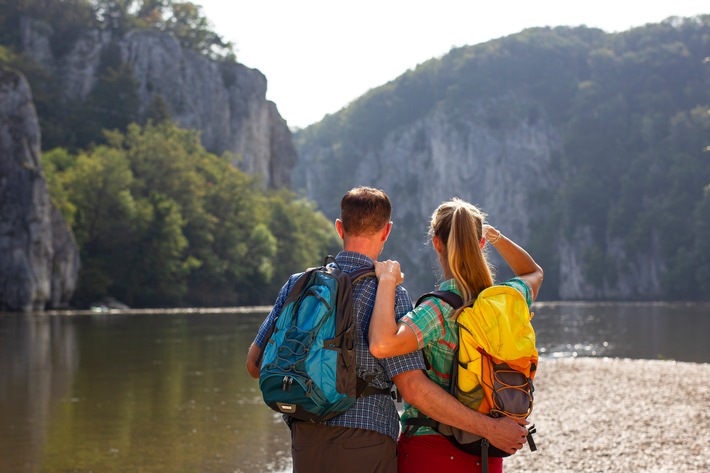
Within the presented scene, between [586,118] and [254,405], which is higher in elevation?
[586,118]

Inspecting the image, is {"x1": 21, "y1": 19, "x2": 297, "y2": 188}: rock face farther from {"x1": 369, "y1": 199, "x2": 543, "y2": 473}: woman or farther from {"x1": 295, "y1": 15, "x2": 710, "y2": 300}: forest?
{"x1": 369, "y1": 199, "x2": 543, "y2": 473}: woman

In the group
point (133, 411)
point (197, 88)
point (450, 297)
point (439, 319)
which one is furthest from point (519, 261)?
point (197, 88)

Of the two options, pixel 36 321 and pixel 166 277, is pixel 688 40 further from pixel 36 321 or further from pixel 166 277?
pixel 36 321

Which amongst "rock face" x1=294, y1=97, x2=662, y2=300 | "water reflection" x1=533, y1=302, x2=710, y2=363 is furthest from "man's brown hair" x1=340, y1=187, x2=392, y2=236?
"rock face" x1=294, y1=97, x2=662, y2=300

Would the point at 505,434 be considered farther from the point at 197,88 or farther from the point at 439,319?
the point at 197,88

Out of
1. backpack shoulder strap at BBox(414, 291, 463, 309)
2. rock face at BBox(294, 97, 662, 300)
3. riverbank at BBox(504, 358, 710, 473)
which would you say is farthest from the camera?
rock face at BBox(294, 97, 662, 300)

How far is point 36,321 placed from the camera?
43031mm

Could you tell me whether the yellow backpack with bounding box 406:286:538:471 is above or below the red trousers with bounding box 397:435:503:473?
above

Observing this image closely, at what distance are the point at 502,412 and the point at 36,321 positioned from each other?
42169 mm

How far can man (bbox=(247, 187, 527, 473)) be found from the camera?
4.01 meters

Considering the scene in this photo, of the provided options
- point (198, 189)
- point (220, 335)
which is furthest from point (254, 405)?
point (198, 189)

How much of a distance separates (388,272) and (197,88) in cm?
10592

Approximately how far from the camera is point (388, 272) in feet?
13.4

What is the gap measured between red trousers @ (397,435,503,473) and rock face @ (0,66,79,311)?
51.9 m
